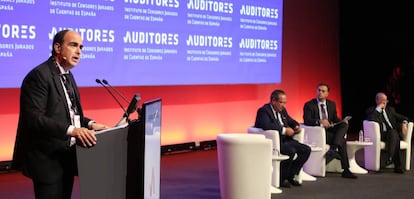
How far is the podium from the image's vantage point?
8.53ft

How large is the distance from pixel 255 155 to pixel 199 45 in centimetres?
310

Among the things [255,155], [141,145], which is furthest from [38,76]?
[255,155]

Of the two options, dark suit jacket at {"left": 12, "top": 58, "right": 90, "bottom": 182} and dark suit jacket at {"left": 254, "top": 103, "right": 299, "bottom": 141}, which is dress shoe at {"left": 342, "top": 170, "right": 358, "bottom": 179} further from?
dark suit jacket at {"left": 12, "top": 58, "right": 90, "bottom": 182}

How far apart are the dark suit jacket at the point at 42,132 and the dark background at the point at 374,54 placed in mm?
9389

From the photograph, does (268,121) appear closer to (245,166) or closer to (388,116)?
(245,166)

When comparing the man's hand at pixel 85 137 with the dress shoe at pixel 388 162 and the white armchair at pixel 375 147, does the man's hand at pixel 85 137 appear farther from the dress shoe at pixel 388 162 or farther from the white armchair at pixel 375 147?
the dress shoe at pixel 388 162

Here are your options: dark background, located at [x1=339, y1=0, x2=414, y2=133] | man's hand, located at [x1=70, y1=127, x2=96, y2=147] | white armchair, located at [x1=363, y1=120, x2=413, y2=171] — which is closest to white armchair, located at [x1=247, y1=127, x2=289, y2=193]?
white armchair, located at [x1=363, y1=120, x2=413, y2=171]

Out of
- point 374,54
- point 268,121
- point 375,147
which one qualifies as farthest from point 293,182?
point 374,54

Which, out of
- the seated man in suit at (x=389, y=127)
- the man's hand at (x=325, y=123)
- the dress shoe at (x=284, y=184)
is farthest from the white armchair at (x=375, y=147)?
the dress shoe at (x=284, y=184)

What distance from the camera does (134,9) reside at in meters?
7.35

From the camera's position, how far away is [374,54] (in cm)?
1149

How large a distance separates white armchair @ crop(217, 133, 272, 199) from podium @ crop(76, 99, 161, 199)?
275 cm

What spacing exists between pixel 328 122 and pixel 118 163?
5026 millimetres

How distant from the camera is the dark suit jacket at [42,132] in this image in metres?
2.71
